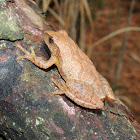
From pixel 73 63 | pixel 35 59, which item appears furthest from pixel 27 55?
pixel 73 63

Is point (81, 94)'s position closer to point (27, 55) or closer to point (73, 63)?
point (73, 63)

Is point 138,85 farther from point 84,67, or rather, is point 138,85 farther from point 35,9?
point 35,9

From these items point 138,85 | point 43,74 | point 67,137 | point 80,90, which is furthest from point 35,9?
point 138,85

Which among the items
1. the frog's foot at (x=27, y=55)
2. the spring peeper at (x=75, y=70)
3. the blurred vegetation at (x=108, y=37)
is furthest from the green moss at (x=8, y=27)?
the blurred vegetation at (x=108, y=37)

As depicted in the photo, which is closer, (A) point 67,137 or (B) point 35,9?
(A) point 67,137

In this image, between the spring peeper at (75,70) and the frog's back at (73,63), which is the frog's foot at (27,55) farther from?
the frog's back at (73,63)

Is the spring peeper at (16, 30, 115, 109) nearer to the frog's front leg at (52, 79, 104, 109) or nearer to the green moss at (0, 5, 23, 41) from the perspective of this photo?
the frog's front leg at (52, 79, 104, 109)
